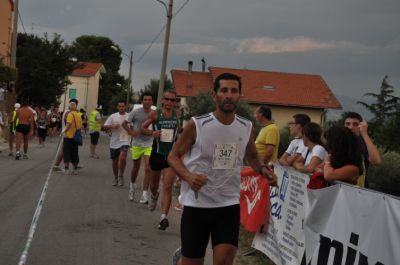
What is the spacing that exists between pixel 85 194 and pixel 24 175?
11.1 ft

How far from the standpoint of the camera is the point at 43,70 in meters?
42.9

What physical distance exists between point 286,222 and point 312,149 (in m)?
1.11

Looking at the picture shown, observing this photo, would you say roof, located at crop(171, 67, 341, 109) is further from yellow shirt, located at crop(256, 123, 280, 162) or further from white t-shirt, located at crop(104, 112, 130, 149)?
yellow shirt, located at crop(256, 123, 280, 162)

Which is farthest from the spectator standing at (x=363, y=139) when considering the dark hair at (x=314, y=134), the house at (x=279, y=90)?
the house at (x=279, y=90)

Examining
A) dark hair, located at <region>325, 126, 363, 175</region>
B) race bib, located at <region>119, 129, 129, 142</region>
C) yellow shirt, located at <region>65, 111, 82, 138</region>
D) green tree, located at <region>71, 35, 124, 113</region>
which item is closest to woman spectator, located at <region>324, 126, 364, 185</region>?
dark hair, located at <region>325, 126, 363, 175</region>

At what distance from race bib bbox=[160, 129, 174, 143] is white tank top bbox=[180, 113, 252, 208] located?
461 centimetres

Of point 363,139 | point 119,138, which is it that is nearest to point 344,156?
point 363,139

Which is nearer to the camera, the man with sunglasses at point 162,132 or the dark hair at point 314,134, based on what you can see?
the dark hair at point 314,134

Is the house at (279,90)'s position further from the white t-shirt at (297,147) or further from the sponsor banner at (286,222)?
the sponsor banner at (286,222)

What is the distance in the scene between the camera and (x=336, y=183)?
5691 mm

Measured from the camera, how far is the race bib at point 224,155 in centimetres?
488

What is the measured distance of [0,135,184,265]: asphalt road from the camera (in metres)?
7.18

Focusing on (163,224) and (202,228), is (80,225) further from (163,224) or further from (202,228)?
(202,228)

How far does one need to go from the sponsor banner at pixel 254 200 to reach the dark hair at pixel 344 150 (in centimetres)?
204
